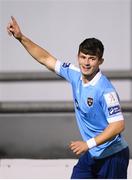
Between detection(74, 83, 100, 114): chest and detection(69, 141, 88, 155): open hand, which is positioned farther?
detection(74, 83, 100, 114): chest

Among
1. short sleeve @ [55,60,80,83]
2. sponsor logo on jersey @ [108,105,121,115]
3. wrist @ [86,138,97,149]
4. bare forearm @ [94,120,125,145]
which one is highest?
short sleeve @ [55,60,80,83]

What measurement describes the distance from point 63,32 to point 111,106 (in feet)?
9.91

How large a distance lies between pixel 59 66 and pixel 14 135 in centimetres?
265

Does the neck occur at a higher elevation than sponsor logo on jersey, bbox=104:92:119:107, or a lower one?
higher

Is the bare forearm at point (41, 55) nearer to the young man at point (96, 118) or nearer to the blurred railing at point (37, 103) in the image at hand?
the young man at point (96, 118)

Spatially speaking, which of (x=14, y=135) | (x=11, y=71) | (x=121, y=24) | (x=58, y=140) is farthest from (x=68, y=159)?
(x=121, y=24)

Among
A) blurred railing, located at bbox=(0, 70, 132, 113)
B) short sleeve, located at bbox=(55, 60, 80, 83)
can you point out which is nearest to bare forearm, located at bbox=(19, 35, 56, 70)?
short sleeve, located at bbox=(55, 60, 80, 83)

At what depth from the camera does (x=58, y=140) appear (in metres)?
6.56

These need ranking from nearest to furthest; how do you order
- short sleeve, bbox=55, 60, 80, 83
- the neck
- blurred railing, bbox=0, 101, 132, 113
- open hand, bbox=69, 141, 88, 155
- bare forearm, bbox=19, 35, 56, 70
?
open hand, bbox=69, 141, 88, 155 → the neck → short sleeve, bbox=55, 60, 80, 83 → bare forearm, bbox=19, 35, 56, 70 → blurred railing, bbox=0, 101, 132, 113

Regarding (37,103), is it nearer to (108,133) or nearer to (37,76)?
(37,76)

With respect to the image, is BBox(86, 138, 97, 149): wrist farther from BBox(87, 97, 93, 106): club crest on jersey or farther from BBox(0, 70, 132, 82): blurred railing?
BBox(0, 70, 132, 82): blurred railing

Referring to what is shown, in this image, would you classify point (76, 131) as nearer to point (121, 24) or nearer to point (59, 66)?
point (121, 24)

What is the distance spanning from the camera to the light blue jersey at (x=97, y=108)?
11.7 feet

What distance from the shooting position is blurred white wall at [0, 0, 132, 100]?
637 centimetres
